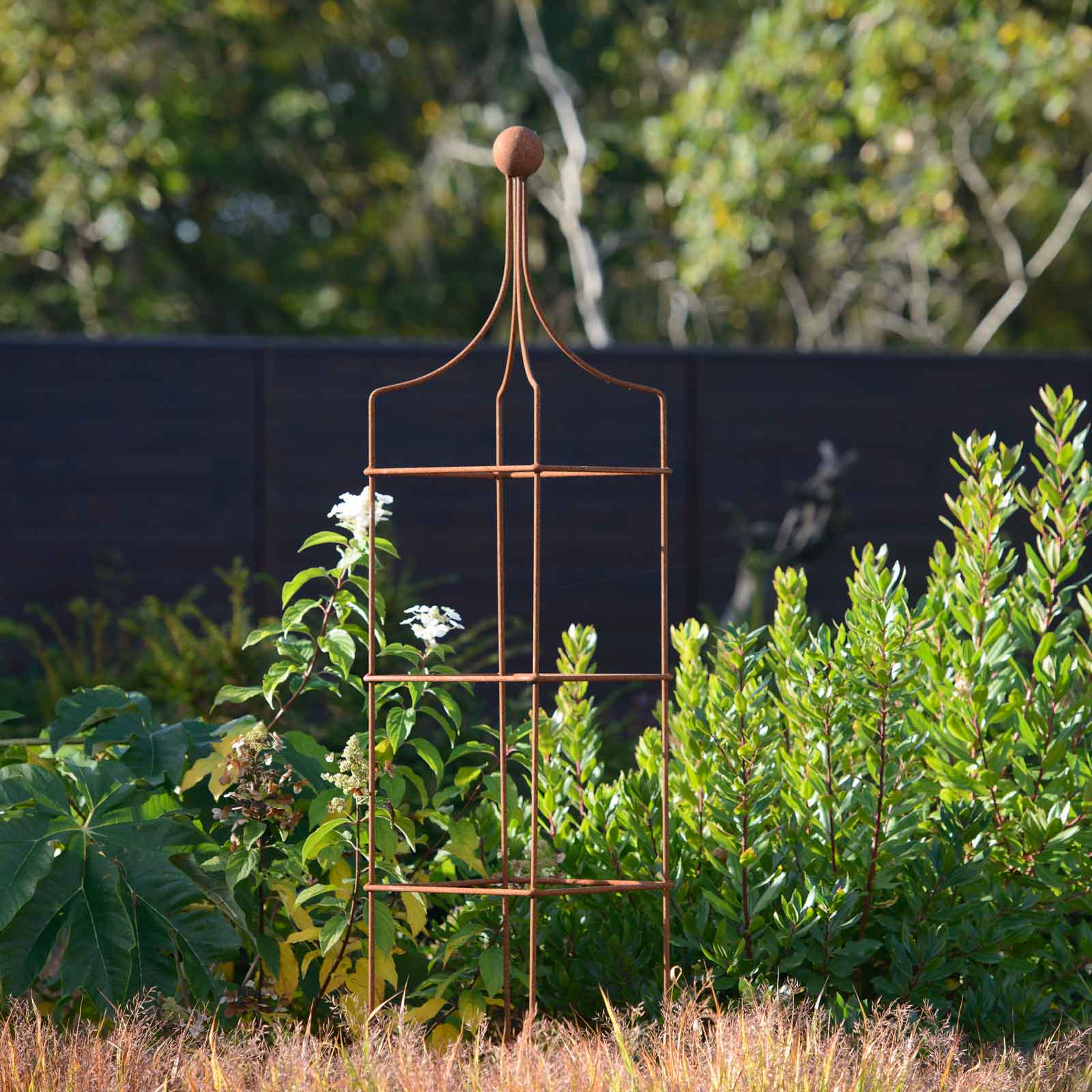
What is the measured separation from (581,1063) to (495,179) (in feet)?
45.1

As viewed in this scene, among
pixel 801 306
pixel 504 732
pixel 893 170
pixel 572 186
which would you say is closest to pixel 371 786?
pixel 504 732

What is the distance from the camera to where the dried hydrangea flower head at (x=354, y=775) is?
281cm

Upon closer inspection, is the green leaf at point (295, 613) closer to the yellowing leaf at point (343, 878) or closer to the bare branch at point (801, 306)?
the yellowing leaf at point (343, 878)

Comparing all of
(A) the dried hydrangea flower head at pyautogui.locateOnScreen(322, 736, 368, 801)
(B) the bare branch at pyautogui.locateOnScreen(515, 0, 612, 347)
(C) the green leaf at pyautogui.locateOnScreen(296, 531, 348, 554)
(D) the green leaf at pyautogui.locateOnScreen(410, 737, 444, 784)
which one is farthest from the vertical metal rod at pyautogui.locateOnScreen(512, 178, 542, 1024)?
(B) the bare branch at pyautogui.locateOnScreen(515, 0, 612, 347)

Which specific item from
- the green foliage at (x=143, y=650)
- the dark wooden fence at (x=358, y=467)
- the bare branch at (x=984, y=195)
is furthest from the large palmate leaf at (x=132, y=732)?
the bare branch at (x=984, y=195)

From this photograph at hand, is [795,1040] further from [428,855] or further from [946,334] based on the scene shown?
[946,334]

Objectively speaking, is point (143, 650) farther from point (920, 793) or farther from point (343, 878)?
point (920, 793)

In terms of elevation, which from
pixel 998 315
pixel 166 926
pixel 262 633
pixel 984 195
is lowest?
pixel 166 926

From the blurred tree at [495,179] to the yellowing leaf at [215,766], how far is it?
896cm

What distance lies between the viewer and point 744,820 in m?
2.82

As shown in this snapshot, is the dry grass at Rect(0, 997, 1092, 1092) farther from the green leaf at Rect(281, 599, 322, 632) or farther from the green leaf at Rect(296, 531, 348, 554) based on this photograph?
the green leaf at Rect(296, 531, 348, 554)

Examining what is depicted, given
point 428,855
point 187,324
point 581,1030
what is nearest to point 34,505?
point 428,855

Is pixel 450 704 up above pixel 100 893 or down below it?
above

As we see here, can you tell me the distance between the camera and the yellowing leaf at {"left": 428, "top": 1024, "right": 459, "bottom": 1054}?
285cm
